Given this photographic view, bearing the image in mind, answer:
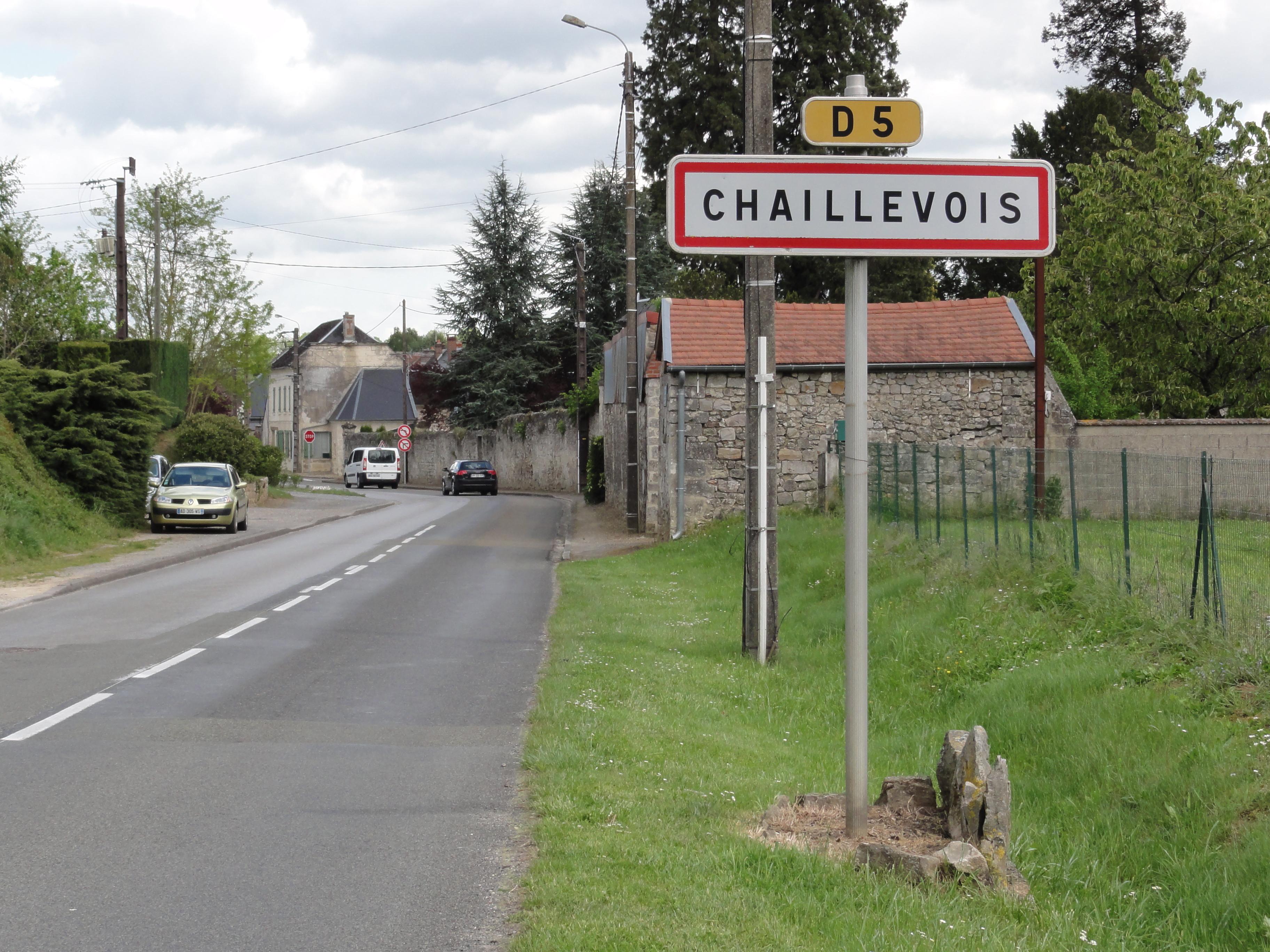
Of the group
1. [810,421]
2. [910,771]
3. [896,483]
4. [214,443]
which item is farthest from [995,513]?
[214,443]

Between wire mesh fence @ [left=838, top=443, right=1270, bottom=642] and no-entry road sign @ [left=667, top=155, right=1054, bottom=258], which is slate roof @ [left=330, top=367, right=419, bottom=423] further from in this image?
no-entry road sign @ [left=667, top=155, right=1054, bottom=258]

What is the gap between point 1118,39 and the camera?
47.7m

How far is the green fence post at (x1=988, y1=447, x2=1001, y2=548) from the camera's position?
1270 cm

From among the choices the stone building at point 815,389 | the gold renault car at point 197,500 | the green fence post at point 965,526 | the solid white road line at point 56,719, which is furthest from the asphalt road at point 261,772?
the gold renault car at point 197,500

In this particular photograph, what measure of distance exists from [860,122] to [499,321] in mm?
56530

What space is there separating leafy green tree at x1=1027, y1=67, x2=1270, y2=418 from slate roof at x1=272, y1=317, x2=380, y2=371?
6803cm

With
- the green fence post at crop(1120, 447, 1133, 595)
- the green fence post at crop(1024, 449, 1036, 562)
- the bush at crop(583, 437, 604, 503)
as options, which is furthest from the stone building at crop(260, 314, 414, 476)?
the green fence post at crop(1120, 447, 1133, 595)

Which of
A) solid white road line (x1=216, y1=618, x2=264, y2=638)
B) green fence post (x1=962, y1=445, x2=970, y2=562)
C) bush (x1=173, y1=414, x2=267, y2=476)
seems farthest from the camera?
bush (x1=173, y1=414, x2=267, y2=476)

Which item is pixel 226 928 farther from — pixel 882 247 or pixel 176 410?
pixel 176 410

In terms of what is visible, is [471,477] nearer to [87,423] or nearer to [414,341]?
[87,423]

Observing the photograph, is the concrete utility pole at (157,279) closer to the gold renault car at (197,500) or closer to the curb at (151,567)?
the curb at (151,567)

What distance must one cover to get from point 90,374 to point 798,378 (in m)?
13.7

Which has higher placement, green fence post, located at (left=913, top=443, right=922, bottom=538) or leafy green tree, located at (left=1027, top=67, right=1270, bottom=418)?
leafy green tree, located at (left=1027, top=67, right=1270, bottom=418)

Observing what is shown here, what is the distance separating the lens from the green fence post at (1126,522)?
1016 cm
